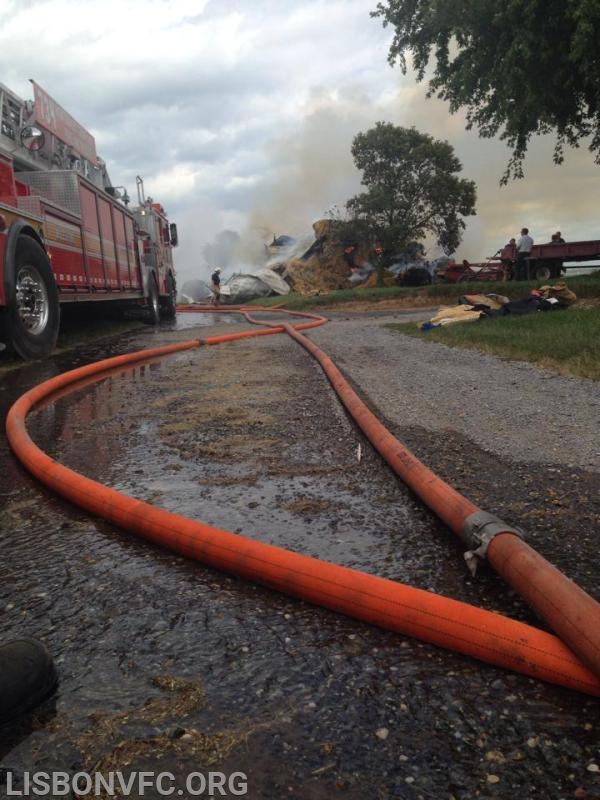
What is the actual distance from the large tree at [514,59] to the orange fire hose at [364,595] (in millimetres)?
10343

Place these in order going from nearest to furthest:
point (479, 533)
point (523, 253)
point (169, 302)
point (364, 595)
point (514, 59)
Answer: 1. point (364, 595)
2. point (479, 533)
3. point (514, 59)
4. point (169, 302)
5. point (523, 253)

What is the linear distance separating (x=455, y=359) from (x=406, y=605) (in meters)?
5.68

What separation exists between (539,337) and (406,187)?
25739 mm

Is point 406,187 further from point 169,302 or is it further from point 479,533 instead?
point 479,533

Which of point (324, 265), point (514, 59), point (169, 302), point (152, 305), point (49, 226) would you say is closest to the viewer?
point (49, 226)

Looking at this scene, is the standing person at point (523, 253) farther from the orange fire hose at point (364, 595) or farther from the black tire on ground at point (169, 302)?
the orange fire hose at point (364, 595)

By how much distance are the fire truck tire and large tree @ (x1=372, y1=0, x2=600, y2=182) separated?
27.6ft

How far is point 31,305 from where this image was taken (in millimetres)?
7062

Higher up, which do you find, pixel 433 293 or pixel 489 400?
pixel 433 293

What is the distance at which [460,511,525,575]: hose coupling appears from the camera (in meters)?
2.04

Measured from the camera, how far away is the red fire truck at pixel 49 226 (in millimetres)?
6566

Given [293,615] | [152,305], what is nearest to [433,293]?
[152,305]

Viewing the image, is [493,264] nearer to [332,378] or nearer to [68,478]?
[332,378]

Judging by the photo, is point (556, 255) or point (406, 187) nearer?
point (556, 255)
